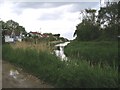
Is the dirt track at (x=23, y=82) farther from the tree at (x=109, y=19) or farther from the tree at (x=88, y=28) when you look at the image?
the tree at (x=88, y=28)

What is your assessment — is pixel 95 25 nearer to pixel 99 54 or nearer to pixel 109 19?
pixel 109 19

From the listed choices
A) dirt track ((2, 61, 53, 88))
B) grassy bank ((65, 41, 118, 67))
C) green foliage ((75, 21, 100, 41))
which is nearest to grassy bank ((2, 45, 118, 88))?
dirt track ((2, 61, 53, 88))

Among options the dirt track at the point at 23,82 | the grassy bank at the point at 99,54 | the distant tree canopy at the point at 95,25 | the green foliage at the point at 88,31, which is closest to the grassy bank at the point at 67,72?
the dirt track at the point at 23,82

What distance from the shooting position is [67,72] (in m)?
10.3

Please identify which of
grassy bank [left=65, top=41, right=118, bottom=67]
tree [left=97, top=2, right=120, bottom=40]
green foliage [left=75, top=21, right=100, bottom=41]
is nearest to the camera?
grassy bank [left=65, top=41, right=118, bottom=67]

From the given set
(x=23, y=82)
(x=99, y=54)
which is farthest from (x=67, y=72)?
(x=99, y=54)

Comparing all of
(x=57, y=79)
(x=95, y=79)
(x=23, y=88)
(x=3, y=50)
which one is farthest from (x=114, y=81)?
(x=3, y=50)

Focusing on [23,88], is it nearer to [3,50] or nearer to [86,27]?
[3,50]

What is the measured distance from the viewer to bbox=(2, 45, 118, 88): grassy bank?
9359mm

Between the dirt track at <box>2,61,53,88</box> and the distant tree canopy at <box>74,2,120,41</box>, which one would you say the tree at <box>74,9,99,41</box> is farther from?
the dirt track at <box>2,61,53,88</box>

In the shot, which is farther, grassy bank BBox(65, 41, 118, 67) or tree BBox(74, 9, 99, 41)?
tree BBox(74, 9, 99, 41)

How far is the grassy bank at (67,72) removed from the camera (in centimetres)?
936

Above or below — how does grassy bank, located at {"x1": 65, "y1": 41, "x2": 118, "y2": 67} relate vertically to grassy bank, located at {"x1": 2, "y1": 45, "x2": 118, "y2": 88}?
below

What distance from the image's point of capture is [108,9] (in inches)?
2100
